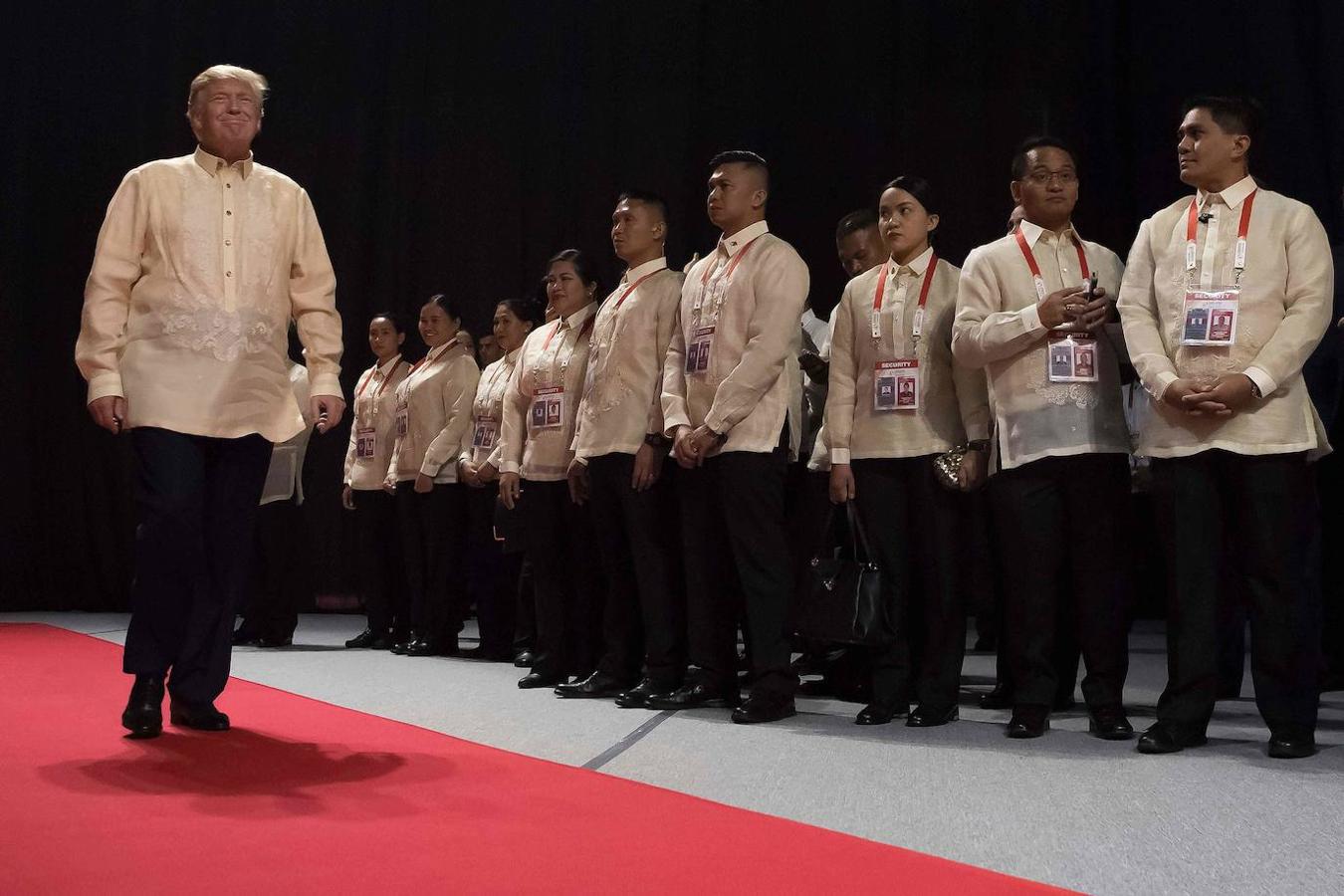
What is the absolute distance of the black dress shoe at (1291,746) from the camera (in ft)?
9.06

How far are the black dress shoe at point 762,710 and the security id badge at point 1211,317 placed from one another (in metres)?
1.35

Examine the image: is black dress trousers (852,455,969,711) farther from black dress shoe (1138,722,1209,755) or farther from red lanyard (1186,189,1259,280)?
red lanyard (1186,189,1259,280)

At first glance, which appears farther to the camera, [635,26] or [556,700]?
[635,26]

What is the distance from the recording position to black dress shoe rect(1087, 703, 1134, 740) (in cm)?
306

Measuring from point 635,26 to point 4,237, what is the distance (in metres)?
3.98

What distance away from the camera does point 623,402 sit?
12.5 feet

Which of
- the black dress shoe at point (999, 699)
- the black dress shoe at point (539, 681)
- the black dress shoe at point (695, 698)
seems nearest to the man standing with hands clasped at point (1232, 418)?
the black dress shoe at point (999, 699)

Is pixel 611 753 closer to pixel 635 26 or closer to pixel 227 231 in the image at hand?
pixel 227 231

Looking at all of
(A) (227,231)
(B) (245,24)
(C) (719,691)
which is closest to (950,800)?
(C) (719,691)

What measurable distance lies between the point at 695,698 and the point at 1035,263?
4.85 feet

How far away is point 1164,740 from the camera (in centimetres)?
285

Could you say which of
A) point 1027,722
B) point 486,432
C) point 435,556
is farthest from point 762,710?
point 435,556

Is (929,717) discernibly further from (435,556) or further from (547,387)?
(435,556)

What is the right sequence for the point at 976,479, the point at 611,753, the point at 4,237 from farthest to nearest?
the point at 4,237, the point at 976,479, the point at 611,753
